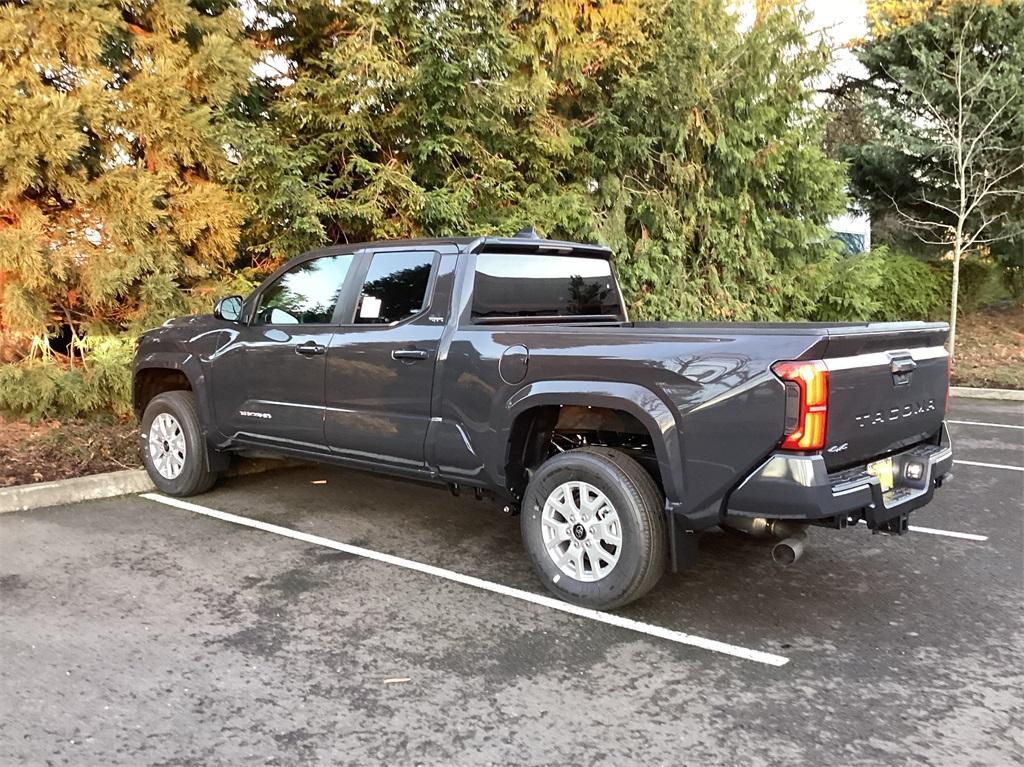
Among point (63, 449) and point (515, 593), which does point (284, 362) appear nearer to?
point (515, 593)

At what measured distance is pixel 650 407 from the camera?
3.92 metres

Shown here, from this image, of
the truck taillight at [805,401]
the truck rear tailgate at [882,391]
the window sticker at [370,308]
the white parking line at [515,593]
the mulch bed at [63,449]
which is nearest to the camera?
the truck taillight at [805,401]

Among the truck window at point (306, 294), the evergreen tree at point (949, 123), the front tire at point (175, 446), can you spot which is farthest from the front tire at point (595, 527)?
the evergreen tree at point (949, 123)

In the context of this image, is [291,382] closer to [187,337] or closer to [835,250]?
[187,337]

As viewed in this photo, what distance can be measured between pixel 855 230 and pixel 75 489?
20.9m

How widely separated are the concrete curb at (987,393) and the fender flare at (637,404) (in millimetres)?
10259

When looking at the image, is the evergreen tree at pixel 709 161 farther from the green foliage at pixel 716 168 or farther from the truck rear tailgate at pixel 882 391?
the truck rear tailgate at pixel 882 391

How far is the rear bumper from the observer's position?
140 inches

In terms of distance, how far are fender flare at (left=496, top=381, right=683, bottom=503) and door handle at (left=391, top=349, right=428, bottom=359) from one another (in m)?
0.80

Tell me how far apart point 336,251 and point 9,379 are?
3.89m

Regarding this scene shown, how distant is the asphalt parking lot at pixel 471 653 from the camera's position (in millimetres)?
2979

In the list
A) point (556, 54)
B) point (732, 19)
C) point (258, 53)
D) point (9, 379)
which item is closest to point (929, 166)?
point (732, 19)

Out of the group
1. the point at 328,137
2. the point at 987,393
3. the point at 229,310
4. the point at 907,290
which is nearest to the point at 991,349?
the point at 907,290

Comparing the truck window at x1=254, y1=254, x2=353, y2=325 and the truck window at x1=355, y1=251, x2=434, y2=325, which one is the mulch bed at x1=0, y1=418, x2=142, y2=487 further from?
the truck window at x1=355, y1=251, x2=434, y2=325
